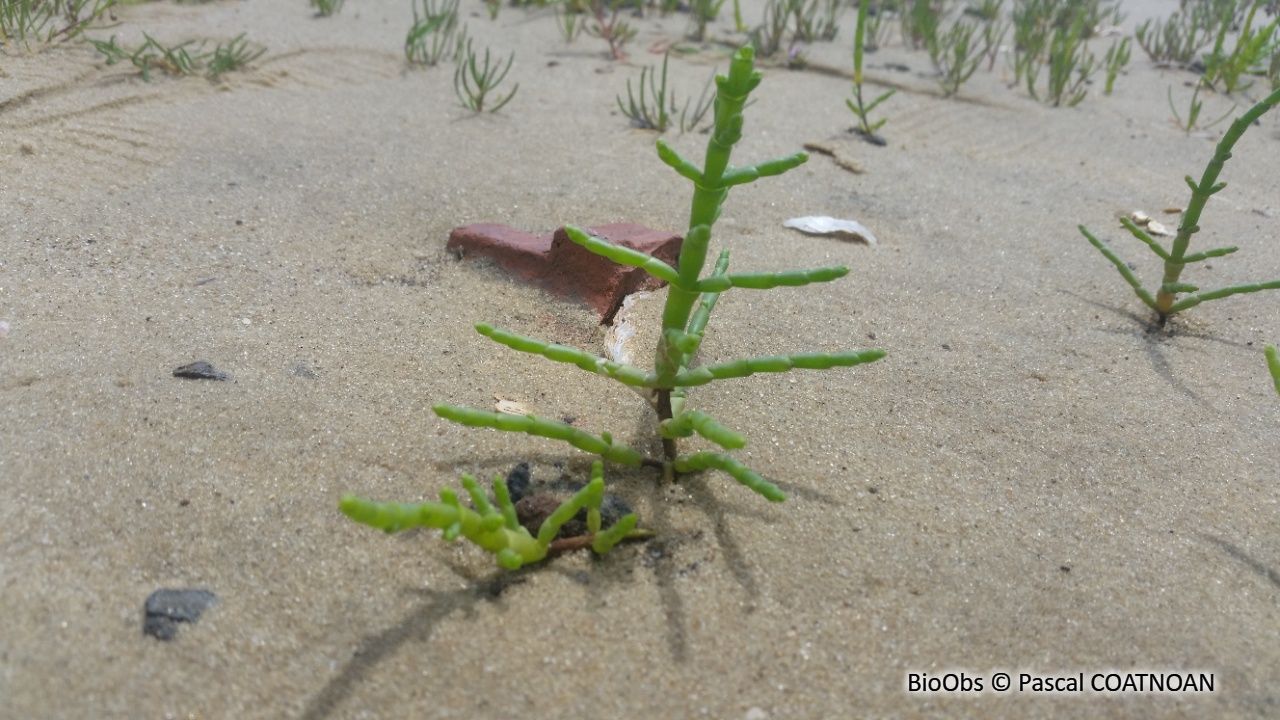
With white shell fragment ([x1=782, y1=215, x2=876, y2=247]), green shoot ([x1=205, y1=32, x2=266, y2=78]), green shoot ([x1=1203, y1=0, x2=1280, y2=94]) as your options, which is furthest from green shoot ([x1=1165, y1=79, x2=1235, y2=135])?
green shoot ([x1=205, y1=32, x2=266, y2=78])

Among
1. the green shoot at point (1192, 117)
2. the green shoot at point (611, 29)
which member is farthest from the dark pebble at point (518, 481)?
the green shoot at point (1192, 117)

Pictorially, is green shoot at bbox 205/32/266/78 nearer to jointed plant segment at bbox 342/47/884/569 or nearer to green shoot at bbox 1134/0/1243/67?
jointed plant segment at bbox 342/47/884/569

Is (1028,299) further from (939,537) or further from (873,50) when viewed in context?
(873,50)

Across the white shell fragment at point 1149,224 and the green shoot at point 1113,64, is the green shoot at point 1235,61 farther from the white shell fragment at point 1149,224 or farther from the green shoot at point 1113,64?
the white shell fragment at point 1149,224

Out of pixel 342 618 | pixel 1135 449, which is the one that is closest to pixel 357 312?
pixel 342 618

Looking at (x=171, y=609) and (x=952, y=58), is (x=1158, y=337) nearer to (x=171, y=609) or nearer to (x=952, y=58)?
(x=171, y=609)
